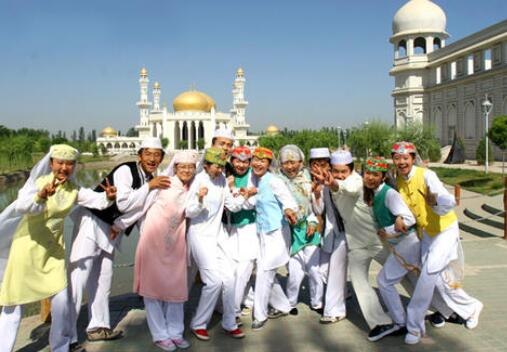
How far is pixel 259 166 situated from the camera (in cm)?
443

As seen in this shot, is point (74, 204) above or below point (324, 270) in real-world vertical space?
above

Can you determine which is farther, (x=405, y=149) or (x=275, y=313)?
(x=275, y=313)

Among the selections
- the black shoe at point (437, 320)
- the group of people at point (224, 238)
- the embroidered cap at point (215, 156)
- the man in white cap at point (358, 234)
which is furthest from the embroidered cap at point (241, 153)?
the black shoe at point (437, 320)

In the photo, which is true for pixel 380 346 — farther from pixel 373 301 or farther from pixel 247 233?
pixel 247 233

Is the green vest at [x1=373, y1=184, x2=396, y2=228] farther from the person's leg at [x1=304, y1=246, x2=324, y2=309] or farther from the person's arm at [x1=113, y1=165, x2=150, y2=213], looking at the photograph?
the person's arm at [x1=113, y1=165, x2=150, y2=213]

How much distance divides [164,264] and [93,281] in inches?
26.7

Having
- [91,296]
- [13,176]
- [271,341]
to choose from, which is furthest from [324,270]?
[13,176]

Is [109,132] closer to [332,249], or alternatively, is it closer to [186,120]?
[186,120]

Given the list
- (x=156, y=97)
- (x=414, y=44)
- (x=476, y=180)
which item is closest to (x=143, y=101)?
(x=156, y=97)

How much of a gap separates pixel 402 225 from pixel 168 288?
6.49 feet

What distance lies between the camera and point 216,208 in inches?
167

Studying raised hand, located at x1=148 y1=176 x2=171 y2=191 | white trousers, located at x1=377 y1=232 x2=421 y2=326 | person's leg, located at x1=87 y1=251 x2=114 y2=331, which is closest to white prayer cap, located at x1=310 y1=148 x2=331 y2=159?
white trousers, located at x1=377 y1=232 x2=421 y2=326

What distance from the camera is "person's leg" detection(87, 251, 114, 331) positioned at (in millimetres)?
4148

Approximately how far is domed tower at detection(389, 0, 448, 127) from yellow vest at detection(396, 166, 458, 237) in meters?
37.4
